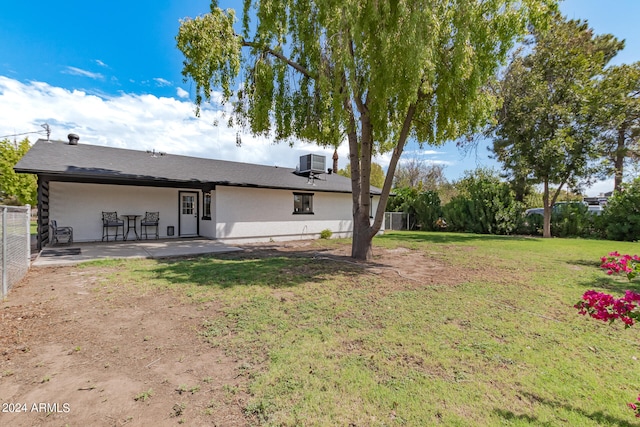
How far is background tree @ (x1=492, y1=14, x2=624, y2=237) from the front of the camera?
1431cm

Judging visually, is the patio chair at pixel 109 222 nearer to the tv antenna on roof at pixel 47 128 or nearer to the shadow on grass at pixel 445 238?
the tv antenna on roof at pixel 47 128

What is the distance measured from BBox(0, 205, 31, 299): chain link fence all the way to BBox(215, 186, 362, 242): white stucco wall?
5.81 metres

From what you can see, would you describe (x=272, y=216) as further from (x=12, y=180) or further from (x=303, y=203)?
(x=12, y=180)

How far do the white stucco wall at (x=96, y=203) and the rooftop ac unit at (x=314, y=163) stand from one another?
6.42 m

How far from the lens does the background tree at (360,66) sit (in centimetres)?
613

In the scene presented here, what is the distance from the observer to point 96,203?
1056cm

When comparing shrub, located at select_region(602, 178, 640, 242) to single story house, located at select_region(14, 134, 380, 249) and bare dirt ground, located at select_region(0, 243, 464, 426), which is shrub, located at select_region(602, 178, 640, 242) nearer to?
single story house, located at select_region(14, 134, 380, 249)

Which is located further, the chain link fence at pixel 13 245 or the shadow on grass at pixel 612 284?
the shadow on grass at pixel 612 284

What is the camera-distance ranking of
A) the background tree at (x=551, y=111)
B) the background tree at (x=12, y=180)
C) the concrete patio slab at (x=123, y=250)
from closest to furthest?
the concrete patio slab at (x=123, y=250), the background tree at (x=551, y=111), the background tree at (x=12, y=180)

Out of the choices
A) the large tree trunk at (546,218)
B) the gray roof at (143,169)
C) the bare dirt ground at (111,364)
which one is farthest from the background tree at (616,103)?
the bare dirt ground at (111,364)

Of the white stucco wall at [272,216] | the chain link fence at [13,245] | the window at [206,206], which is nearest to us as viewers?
the chain link fence at [13,245]

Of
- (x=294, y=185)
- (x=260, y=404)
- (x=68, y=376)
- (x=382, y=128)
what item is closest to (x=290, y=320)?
(x=260, y=404)

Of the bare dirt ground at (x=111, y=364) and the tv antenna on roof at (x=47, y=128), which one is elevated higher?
the tv antenna on roof at (x=47, y=128)

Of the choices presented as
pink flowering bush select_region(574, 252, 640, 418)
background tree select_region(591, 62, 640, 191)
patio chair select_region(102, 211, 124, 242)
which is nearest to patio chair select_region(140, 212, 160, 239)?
patio chair select_region(102, 211, 124, 242)
